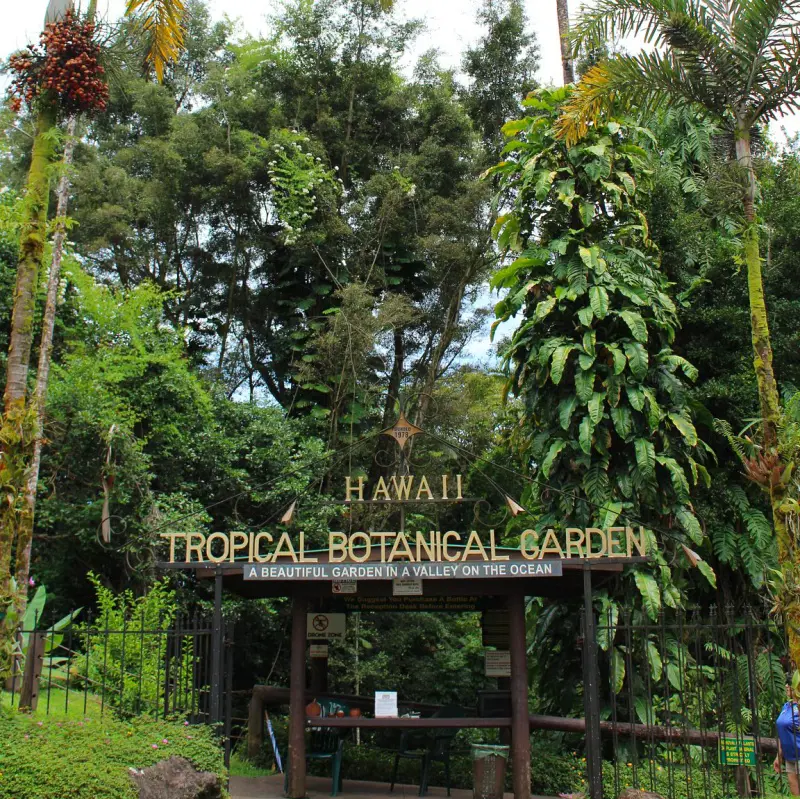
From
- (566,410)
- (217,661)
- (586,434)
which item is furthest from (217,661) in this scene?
(566,410)

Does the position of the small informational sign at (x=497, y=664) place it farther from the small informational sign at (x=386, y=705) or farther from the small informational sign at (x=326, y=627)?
the small informational sign at (x=326, y=627)

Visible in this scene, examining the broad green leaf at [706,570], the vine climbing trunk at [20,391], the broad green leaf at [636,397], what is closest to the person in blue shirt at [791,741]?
the broad green leaf at [706,570]

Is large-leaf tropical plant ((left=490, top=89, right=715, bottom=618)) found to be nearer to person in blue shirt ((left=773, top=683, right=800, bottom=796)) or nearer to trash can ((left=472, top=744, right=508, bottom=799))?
trash can ((left=472, top=744, right=508, bottom=799))

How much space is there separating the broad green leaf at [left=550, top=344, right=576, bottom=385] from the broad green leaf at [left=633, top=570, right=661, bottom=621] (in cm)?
284

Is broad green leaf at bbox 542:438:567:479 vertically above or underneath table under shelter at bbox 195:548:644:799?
above

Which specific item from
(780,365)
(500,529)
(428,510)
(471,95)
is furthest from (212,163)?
(780,365)

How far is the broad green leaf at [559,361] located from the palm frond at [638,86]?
3.66 m

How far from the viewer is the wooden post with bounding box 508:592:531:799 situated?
998 centimetres

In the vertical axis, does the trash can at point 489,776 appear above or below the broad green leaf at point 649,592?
below

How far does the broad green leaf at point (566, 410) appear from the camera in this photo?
12.5 meters

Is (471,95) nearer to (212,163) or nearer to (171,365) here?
(212,163)

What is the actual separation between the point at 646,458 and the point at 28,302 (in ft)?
26.4

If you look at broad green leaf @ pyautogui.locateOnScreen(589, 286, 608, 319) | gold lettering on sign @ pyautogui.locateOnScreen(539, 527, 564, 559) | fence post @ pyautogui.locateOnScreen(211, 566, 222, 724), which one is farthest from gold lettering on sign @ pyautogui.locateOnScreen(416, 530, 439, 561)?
broad green leaf @ pyautogui.locateOnScreen(589, 286, 608, 319)

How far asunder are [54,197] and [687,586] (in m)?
19.0
